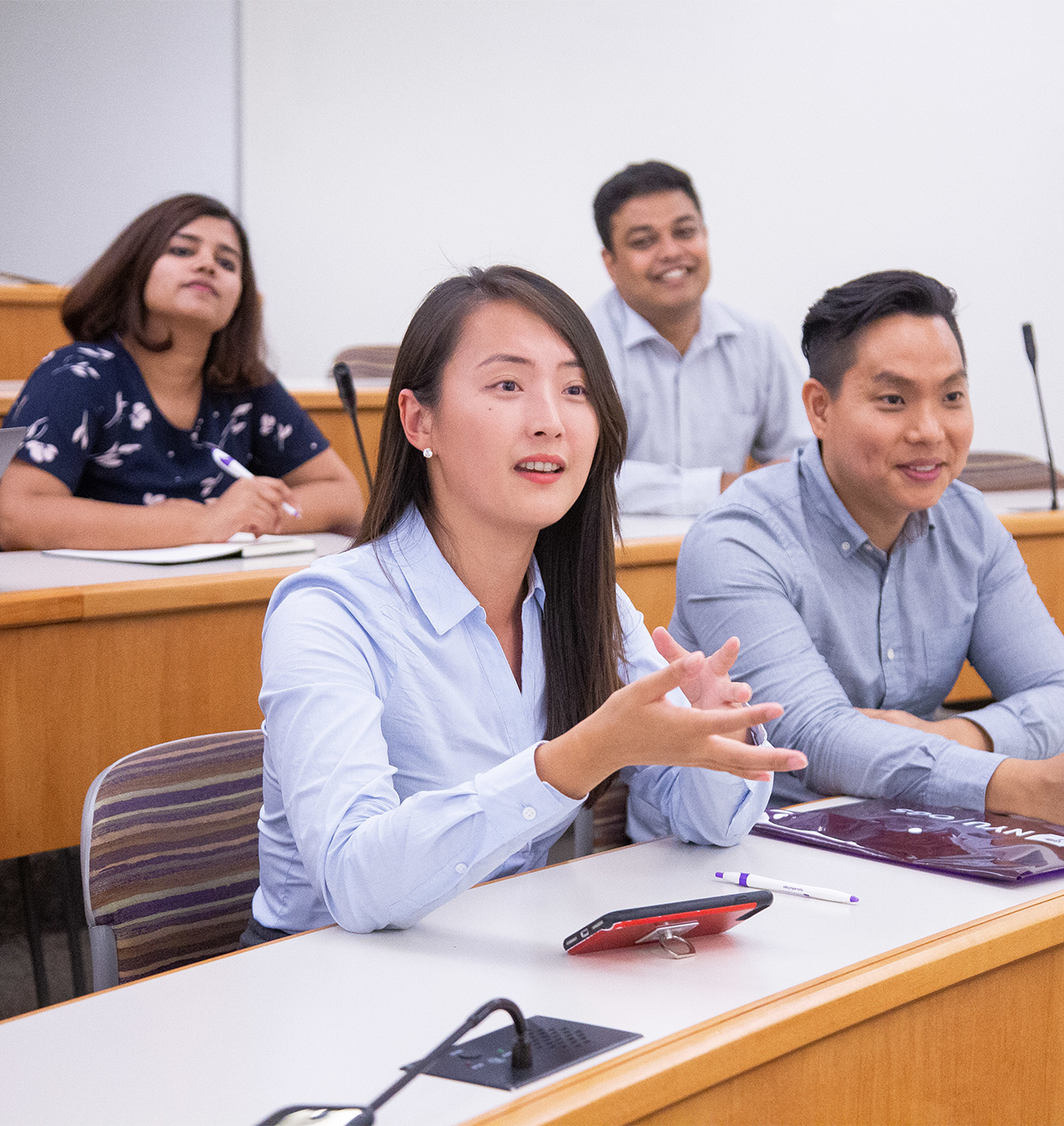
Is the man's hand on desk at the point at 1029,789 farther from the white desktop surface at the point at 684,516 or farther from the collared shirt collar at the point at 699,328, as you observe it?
the collared shirt collar at the point at 699,328

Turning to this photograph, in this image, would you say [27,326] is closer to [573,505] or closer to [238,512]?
[238,512]

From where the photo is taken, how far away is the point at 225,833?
127 centimetres

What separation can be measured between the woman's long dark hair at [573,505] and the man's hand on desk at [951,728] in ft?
1.34

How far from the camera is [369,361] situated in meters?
3.93

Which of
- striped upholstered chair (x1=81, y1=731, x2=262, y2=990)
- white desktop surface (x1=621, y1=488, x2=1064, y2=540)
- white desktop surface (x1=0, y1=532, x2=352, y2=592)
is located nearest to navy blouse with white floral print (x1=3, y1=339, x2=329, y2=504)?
white desktop surface (x1=0, y1=532, x2=352, y2=592)

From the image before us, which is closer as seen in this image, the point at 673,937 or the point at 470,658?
the point at 673,937

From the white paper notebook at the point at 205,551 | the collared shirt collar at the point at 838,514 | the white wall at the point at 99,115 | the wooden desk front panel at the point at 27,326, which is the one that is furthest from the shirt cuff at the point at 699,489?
the white wall at the point at 99,115

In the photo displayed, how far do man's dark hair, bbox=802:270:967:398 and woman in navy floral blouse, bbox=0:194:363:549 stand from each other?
1032 mm

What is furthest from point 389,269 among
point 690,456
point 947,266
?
point 690,456

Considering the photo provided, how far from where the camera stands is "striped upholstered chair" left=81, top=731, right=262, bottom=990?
1.15 meters

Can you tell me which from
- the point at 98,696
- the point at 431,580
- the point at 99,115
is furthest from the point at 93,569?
the point at 99,115

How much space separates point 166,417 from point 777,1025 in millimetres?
1897

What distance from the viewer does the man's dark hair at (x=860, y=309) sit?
5.28ft

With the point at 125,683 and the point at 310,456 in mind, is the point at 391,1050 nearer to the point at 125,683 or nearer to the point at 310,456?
the point at 125,683
